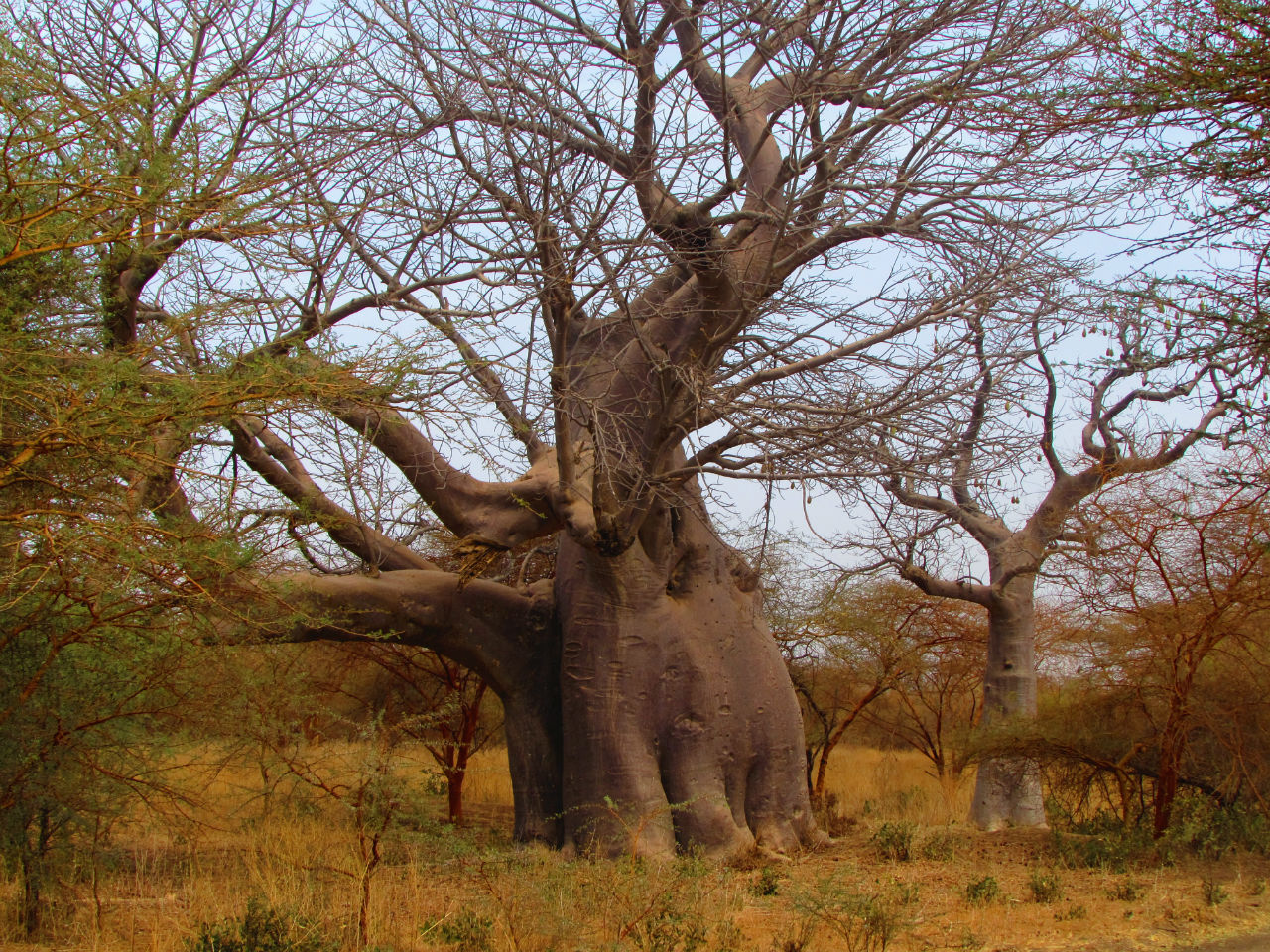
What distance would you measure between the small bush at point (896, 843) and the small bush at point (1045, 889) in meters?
1.13

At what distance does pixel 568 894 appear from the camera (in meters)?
4.13

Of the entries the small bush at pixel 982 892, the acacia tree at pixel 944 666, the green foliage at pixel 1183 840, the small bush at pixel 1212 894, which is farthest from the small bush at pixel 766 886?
the acacia tree at pixel 944 666

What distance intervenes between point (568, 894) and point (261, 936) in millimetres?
1176

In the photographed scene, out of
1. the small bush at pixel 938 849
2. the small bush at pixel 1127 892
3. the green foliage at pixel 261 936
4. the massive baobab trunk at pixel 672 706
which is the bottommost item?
the small bush at pixel 1127 892

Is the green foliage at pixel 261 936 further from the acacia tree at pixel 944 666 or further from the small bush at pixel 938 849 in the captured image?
the acacia tree at pixel 944 666

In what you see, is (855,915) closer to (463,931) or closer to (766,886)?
(766,886)

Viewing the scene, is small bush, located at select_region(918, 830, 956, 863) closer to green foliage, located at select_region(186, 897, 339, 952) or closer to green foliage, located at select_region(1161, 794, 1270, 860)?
green foliage, located at select_region(1161, 794, 1270, 860)

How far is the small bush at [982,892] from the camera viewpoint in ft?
15.9

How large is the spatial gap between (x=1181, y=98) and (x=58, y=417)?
3.64m

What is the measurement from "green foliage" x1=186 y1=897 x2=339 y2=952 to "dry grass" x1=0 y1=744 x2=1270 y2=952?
159 millimetres

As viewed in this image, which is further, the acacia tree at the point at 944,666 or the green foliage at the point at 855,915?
the acacia tree at the point at 944,666

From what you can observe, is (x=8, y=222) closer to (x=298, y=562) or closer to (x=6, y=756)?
(x=6, y=756)

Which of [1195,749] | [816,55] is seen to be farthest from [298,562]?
[1195,749]

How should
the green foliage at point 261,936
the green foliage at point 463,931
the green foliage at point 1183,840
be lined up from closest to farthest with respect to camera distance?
the green foliage at point 261,936 → the green foliage at point 463,931 → the green foliage at point 1183,840
